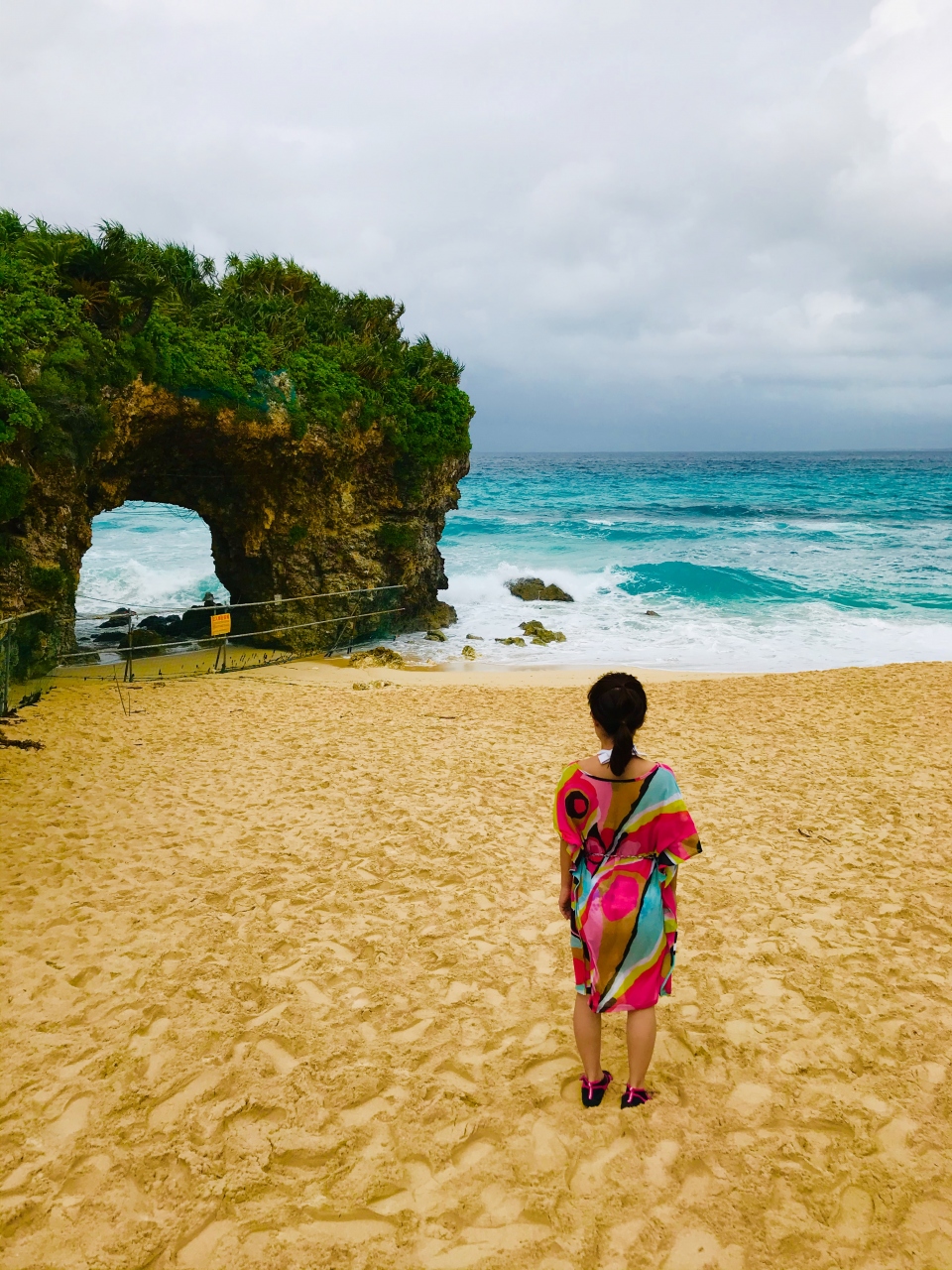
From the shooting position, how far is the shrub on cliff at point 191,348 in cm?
992

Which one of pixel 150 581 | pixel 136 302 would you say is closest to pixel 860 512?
pixel 150 581

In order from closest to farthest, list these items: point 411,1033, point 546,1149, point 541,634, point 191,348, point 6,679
Answer: point 546,1149
point 411,1033
point 6,679
point 191,348
point 541,634

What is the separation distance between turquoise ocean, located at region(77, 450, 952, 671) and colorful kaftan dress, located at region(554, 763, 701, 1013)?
12.0 metres

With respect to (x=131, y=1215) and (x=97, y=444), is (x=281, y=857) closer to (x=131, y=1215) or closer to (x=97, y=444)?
(x=131, y=1215)

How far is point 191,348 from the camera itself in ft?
40.3

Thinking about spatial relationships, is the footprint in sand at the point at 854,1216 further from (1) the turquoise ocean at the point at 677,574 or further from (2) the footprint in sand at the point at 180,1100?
(1) the turquoise ocean at the point at 677,574

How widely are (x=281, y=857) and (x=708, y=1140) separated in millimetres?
3716

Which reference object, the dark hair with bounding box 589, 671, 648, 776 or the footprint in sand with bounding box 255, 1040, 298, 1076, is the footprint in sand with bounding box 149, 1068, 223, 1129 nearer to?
the footprint in sand with bounding box 255, 1040, 298, 1076

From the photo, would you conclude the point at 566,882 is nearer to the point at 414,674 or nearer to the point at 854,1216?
the point at 854,1216

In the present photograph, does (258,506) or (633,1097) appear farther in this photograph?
(258,506)

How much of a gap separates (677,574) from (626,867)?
83.2 feet

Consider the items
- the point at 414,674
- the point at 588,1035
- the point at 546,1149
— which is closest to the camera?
the point at 546,1149

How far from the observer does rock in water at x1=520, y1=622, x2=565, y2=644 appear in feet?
55.7

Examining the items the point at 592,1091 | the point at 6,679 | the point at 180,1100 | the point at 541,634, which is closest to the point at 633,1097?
the point at 592,1091
